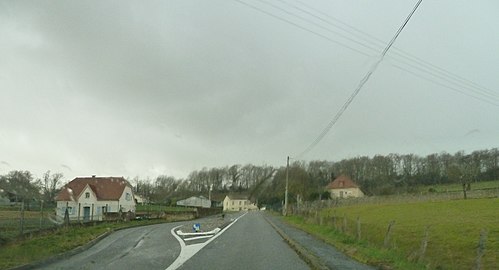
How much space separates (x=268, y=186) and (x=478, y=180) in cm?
4606

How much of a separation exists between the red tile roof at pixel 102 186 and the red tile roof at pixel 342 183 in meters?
60.4

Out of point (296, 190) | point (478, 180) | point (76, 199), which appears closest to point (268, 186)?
point (296, 190)

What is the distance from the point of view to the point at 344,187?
121 m

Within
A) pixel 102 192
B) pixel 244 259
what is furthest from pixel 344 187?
pixel 244 259

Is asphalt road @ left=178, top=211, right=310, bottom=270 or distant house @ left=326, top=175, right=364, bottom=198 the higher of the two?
distant house @ left=326, top=175, right=364, bottom=198

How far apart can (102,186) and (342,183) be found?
67247 millimetres

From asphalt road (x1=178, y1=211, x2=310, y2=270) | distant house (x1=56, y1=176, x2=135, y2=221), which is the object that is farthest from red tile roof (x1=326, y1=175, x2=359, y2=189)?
asphalt road (x1=178, y1=211, x2=310, y2=270)

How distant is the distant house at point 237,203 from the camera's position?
6592 inches

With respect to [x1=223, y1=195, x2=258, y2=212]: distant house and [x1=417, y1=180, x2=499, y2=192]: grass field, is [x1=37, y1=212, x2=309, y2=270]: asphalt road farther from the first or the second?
[x1=223, y1=195, x2=258, y2=212]: distant house

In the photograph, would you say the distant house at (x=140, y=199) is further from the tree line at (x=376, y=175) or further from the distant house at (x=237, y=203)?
the distant house at (x=237, y=203)

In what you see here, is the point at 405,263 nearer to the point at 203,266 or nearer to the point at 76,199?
the point at 203,266

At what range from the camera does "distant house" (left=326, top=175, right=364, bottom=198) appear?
386ft

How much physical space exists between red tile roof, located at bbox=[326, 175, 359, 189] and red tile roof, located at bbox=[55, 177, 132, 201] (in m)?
60.4

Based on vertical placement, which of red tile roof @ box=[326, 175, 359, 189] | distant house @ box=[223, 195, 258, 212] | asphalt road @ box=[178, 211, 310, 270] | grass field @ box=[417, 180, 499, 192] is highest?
red tile roof @ box=[326, 175, 359, 189]
